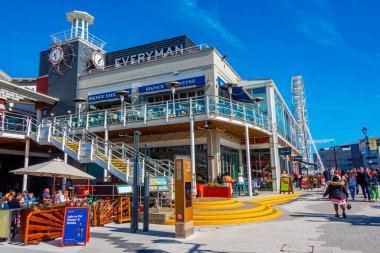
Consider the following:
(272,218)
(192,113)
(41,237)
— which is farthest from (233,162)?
(41,237)

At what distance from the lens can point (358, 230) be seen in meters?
8.16

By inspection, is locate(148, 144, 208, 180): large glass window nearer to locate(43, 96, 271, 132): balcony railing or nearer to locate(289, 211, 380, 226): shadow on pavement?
locate(43, 96, 271, 132): balcony railing

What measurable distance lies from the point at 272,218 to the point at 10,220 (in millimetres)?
8131

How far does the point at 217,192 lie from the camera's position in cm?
1416

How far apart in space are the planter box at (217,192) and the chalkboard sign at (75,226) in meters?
7.47

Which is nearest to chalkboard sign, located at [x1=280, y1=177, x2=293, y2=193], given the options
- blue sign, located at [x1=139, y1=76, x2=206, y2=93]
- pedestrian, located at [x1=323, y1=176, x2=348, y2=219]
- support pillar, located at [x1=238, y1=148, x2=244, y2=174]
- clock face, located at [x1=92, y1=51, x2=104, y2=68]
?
support pillar, located at [x1=238, y1=148, x2=244, y2=174]

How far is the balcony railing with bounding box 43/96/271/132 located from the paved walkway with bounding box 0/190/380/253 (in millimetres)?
7595

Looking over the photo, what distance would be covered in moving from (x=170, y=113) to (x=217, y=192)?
201 inches

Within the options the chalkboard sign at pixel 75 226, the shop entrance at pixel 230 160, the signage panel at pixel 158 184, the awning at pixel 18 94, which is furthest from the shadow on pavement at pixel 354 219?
the awning at pixel 18 94

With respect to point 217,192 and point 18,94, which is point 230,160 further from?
point 18,94

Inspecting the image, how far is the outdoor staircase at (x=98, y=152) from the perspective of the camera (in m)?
13.6

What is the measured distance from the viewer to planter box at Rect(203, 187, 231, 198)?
548 inches

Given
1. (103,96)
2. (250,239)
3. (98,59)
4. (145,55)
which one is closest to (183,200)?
(250,239)

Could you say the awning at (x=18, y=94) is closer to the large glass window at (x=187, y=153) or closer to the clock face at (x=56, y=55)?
the clock face at (x=56, y=55)
